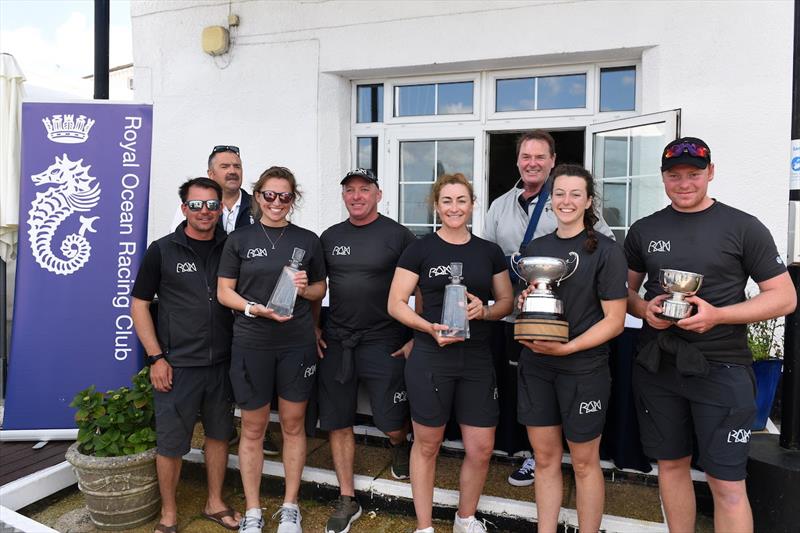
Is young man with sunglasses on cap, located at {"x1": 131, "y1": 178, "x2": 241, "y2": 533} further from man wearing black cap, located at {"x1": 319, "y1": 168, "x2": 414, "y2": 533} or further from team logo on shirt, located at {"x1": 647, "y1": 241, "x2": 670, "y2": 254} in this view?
team logo on shirt, located at {"x1": 647, "y1": 241, "x2": 670, "y2": 254}

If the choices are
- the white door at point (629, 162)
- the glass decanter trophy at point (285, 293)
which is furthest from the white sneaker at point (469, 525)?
the white door at point (629, 162)

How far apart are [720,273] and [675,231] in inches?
9.0

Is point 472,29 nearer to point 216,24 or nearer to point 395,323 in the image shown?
point 216,24

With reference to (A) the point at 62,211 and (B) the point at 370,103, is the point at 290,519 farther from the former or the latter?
(B) the point at 370,103

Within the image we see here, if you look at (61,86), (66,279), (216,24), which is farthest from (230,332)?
(61,86)

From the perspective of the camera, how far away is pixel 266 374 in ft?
9.50

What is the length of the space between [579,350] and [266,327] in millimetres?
1441

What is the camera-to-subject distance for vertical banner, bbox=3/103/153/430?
13.2ft

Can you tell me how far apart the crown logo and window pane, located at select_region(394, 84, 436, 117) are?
107 inches

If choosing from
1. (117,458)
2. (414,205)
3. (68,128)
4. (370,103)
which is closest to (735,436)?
(117,458)

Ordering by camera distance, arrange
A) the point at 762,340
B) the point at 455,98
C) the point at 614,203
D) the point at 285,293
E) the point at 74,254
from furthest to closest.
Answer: the point at 455,98, the point at 614,203, the point at 74,254, the point at 762,340, the point at 285,293

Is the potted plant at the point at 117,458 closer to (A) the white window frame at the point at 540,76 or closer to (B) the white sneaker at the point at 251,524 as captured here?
(B) the white sneaker at the point at 251,524

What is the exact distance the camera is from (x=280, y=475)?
139 inches

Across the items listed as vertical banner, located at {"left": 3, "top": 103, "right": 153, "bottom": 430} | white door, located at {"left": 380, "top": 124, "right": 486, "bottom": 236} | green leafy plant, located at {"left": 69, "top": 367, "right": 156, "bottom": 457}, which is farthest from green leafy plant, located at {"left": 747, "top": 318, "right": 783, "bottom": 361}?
vertical banner, located at {"left": 3, "top": 103, "right": 153, "bottom": 430}
